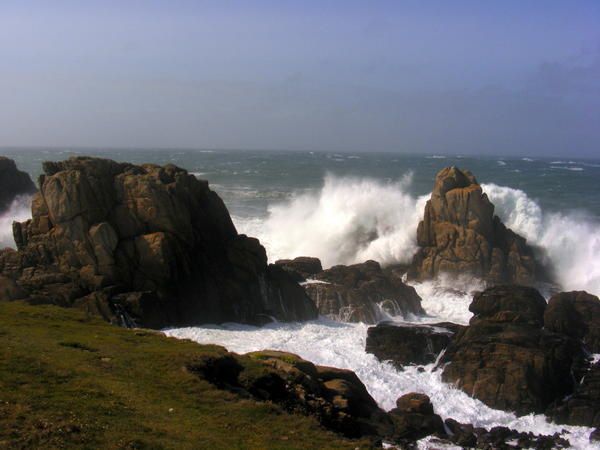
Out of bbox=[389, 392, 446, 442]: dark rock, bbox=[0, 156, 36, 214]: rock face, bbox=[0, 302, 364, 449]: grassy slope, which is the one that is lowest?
bbox=[389, 392, 446, 442]: dark rock

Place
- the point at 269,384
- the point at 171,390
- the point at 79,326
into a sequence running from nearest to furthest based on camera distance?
the point at 171,390 → the point at 269,384 → the point at 79,326

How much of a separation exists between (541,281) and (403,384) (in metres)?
24.4

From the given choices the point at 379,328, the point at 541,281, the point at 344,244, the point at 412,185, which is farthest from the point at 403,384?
the point at 412,185

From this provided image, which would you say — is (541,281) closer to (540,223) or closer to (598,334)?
(540,223)

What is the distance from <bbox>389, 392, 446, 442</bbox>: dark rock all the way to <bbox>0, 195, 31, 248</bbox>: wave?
125 ft

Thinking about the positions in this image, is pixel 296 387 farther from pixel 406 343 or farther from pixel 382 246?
pixel 382 246

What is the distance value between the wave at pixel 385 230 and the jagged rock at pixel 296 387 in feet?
101

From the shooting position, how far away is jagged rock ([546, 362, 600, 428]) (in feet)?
78.3

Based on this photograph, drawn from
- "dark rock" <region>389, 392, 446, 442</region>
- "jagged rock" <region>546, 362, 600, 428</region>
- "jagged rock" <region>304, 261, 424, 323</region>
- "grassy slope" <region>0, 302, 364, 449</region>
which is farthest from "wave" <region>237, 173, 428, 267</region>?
"grassy slope" <region>0, 302, 364, 449</region>

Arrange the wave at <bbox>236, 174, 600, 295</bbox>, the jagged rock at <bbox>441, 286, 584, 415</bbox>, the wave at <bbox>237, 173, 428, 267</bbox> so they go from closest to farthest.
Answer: the jagged rock at <bbox>441, 286, 584, 415</bbox>
the wave at <bbox>236, 174, 600, 295</bbox>
the wave at <bbox>237, 173, 428, 267</bbox>

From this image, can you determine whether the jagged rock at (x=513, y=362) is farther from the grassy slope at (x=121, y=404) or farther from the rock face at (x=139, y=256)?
the grassy slope at (x=121, y=404)

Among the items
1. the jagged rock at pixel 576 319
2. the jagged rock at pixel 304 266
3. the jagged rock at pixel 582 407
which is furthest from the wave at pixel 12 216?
the jagged rock at pixel 582 407

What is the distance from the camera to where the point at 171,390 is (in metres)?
15.3

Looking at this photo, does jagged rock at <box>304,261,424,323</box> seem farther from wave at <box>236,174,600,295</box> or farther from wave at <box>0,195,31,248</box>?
wave at <box>0,195,31,248</box>
